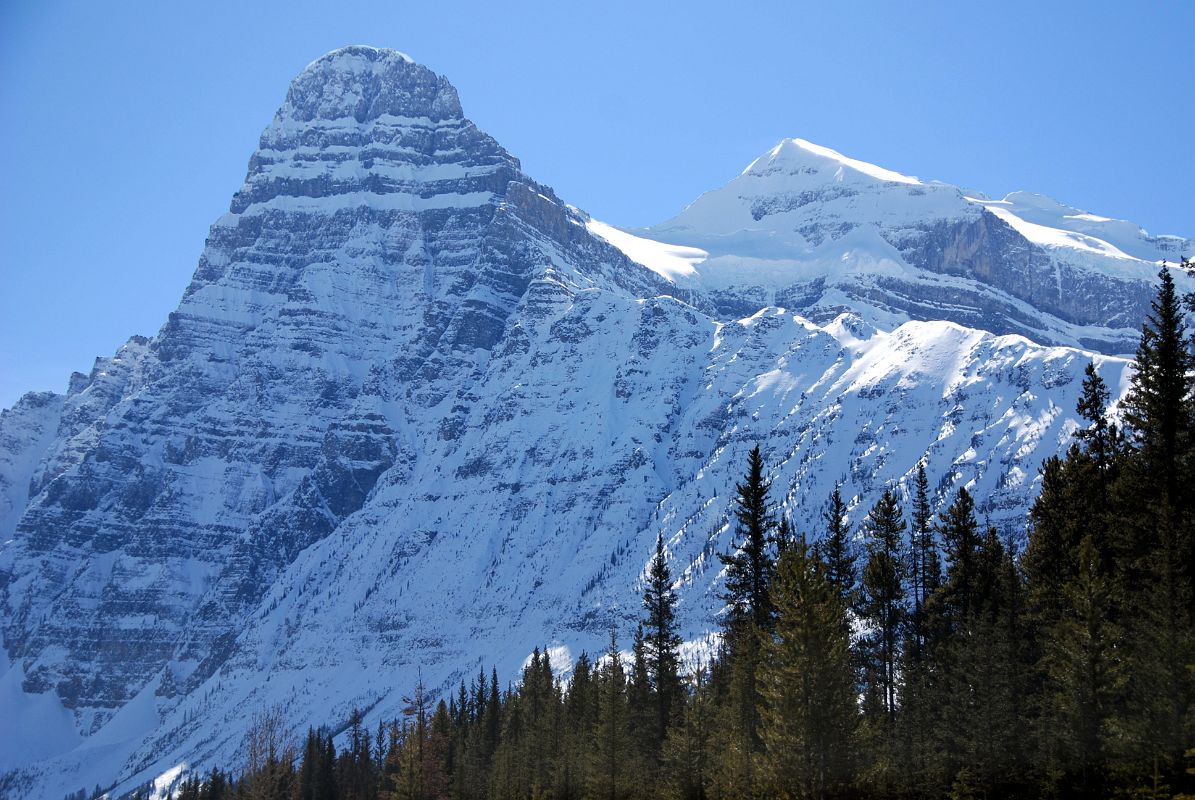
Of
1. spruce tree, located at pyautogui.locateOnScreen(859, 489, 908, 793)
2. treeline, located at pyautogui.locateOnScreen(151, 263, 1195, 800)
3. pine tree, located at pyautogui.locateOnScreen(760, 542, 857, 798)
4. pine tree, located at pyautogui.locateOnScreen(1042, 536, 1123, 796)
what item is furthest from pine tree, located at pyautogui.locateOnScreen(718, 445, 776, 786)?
pine tree, located at pyautogui.locateOnScreen(1042, 536, 1123, 796)

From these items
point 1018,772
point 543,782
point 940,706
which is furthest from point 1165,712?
point 543,782

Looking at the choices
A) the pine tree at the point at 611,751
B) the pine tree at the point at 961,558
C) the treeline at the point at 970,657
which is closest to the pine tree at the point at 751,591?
the treeline at the point at 970,657

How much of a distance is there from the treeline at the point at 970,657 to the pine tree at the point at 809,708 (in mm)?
81

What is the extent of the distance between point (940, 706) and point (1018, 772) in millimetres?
7854

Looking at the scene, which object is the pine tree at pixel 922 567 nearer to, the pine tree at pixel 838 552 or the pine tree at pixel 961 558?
the pine tree at pixel 961 558

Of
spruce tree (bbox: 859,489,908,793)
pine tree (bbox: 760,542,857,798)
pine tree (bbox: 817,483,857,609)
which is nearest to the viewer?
pine tree (bbox: 760,542,857,798)

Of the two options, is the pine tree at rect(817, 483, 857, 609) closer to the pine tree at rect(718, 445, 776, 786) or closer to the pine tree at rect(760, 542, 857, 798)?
the pine tree at rect(718, 445, 776, 786)

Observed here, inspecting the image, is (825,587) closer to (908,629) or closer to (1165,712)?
(1165,712)

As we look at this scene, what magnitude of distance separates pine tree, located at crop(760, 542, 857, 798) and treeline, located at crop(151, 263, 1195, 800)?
0.27 ft

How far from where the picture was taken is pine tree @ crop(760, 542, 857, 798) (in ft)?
169

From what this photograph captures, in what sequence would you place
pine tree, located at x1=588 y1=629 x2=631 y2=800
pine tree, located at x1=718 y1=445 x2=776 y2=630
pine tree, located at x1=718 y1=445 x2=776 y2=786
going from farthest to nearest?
pine tree, located at x1=588 y1=629 x2=631 y2=800 < pine tree, located at x1=718 y1=445 x2=776 y2=630 < pine tree, located at x1=718 y1=445 x2=776 y2=786

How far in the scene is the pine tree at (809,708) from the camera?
169 feet

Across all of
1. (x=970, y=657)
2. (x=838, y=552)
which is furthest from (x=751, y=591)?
(x=970, y=657)

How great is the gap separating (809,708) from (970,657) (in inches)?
649
